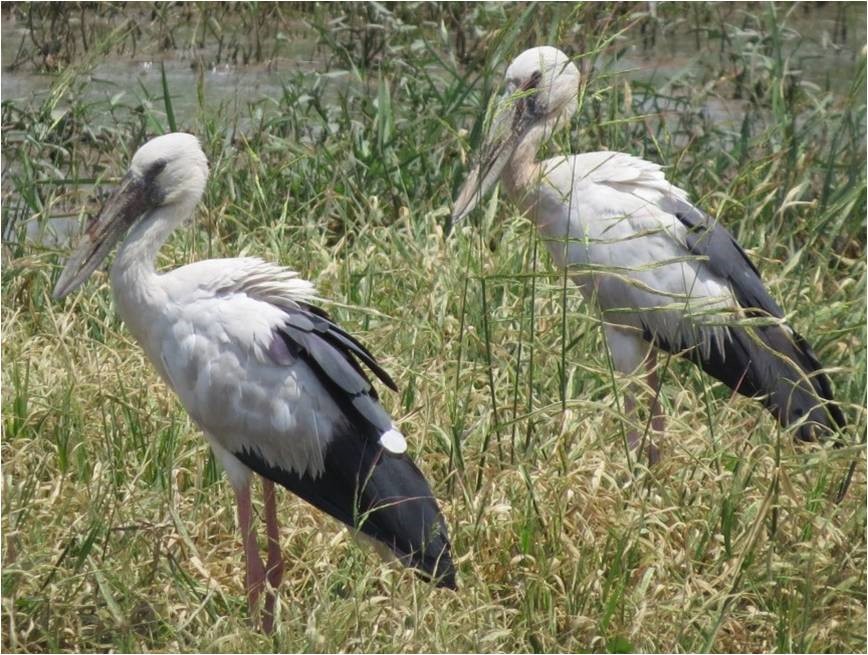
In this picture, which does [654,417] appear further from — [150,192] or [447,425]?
[150,192]

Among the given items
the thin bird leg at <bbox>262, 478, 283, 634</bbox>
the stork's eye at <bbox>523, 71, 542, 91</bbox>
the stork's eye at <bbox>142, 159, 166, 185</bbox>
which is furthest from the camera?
the stork's eye at <bbox>523, 71, 542, 91</bbox>

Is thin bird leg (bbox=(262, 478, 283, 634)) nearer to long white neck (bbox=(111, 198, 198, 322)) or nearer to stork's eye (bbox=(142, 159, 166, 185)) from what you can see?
long white neck (bbox=(111, 198, 198, 322))

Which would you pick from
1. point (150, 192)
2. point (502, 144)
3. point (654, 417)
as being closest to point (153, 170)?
point (150, 192)

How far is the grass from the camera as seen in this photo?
3.34 m

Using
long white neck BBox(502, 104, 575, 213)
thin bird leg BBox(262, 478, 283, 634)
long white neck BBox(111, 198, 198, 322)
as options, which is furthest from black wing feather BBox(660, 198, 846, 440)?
long white neck BBox(111, 198, 198, 322)

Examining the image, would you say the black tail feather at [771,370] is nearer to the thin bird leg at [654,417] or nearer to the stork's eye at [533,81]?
the thin bird leg at [654,417]

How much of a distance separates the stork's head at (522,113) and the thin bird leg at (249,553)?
1.23m

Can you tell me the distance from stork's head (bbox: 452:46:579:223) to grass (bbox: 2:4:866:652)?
100mm

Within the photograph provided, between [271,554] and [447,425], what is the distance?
0.65 m

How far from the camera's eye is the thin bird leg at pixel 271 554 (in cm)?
352

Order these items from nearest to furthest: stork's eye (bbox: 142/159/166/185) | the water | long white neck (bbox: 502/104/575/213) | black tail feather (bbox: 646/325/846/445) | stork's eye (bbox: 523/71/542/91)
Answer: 1. stork's eye (bbox: 142/159/166/185)
2. black tail feather (bbox: 646/325/846/445)
3. stork's eye (bbox: 523/71/542/91)
4. long white neck (bbox: 502/104/575/213)
5. the water

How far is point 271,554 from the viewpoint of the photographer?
3621mm

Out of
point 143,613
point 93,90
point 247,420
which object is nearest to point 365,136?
point 93,90

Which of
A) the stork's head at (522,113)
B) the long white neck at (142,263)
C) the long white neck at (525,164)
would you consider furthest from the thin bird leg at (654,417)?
the long white neck at (142,263)
